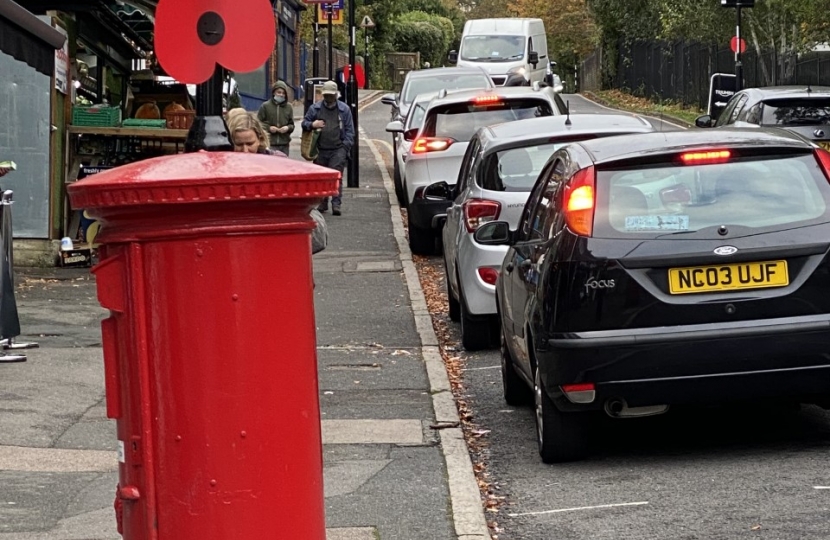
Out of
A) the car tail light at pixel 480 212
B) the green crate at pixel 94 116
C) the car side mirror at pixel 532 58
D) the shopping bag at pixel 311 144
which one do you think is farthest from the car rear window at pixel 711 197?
the car side mirror at pixel 532 58

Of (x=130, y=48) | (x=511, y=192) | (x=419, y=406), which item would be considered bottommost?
(x=419, y=406)

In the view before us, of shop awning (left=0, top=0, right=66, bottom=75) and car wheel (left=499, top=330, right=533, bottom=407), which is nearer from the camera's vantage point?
car wheel (left=499, top=330, right=533, bottom=407)

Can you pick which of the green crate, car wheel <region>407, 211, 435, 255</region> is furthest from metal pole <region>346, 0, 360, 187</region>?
the green crate

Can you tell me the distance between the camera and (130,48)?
21.4 meters

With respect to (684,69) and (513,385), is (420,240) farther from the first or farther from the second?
(684,69)

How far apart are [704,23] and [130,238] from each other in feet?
129

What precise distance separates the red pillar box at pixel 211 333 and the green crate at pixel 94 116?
14330mm

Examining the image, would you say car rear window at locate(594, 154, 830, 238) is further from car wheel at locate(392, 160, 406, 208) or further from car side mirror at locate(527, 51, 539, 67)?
car side mirror at locate(527, 51, 539, 67)

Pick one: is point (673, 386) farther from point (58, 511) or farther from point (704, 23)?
point (704, 23)

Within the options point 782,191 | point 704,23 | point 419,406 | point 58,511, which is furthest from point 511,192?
point 704,23

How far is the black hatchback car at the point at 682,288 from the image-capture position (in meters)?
7.42

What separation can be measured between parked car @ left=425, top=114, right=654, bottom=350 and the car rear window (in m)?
4.01

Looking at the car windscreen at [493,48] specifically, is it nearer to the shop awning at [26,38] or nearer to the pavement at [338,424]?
the pavement at [338,424]

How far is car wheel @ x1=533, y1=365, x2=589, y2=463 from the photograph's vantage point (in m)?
7.85
